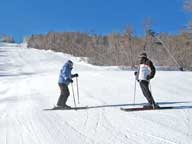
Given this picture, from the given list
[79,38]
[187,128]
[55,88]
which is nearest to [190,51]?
[55,88]

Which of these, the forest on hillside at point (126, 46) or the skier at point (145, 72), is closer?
the skier at point (145, 72)

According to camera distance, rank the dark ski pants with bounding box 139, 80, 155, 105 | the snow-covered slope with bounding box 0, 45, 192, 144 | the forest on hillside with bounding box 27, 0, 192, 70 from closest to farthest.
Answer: the snow-covered slope with bounding box 0, 45, 192, 144
the dark ski pants with bounding box 139, 80, 155, 105
the forest on hillside with bounding box 27, 0, 192, 70

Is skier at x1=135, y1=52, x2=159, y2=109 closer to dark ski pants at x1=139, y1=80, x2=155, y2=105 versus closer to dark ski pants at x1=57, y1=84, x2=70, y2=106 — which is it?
dark ski pants at x1=139, y1=80, x2=155, y2=105

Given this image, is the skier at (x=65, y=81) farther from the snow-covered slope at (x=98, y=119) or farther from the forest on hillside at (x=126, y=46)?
the forest on hillside at (x=126, y=46)

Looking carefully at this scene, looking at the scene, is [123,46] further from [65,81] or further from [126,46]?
[65,81]

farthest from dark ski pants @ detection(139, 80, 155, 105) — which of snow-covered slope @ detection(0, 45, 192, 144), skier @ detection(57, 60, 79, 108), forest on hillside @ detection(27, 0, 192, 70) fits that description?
forest on hillside @ detection(27, 0, 192, 70)

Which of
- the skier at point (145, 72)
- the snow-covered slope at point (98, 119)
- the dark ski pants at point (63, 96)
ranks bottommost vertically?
the snow-covered slope at point (98, 119)

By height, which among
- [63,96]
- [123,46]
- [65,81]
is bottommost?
[63,96]

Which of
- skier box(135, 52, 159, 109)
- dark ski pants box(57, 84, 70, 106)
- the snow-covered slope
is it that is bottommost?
the snow-covered slope

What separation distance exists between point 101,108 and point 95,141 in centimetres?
499

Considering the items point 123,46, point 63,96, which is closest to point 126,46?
point 123,46

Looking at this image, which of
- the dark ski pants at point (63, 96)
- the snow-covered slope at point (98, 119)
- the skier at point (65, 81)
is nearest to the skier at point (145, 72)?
the snow-covered slope at point (98, 119)

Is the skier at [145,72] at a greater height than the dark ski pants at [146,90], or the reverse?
the skier at [145,72]

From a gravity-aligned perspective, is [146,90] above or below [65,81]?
below
